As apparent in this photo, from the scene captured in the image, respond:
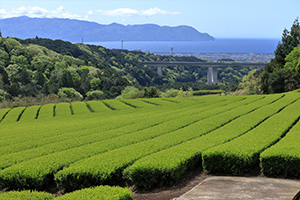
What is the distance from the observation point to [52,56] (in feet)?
450

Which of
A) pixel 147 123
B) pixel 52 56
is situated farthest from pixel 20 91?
pixel 147 123

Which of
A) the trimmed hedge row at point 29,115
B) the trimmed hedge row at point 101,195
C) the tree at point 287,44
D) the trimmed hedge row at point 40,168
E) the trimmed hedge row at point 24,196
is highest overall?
the tree at point 287,44

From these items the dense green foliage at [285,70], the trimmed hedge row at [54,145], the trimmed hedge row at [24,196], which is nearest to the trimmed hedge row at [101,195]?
the trimmed hedge row at [24,196]

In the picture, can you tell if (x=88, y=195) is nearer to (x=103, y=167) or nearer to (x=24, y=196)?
(x=24, y=196)

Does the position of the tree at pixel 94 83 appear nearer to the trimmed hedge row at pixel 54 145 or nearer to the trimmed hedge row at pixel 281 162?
the trimmed hedge row at pixel 54 145

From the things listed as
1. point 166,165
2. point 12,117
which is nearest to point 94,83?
point 12,117

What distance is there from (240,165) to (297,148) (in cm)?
213

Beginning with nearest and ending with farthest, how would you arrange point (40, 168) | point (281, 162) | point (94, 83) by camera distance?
point (281, 162) → point (40, 168) → point (94, 83)

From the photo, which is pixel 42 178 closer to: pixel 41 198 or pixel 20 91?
pixel 41 198

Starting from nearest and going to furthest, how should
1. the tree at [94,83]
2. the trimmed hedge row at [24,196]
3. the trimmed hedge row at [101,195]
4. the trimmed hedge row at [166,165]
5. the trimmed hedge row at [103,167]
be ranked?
the trimmed hedge row at [101,195] < the trimmed hedge row at [24,196] < the trimmed hedge row at [166,165] < the trimmed hedge row at [103,167] < the tree at [94,83]

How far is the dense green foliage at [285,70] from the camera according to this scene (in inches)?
2176

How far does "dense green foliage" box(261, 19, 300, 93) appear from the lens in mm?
55281

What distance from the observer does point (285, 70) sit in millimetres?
56938

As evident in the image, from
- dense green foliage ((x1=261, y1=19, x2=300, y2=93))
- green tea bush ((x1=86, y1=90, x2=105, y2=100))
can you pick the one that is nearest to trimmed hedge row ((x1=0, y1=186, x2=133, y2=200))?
dense green foliage ((x1=261, y1=19, x2=300, y2=93))
